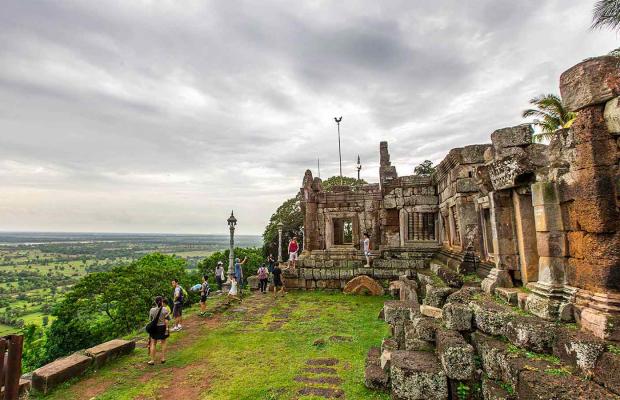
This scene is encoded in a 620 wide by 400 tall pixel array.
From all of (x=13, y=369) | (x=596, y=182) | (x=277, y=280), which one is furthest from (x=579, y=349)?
(x=277, y=280)

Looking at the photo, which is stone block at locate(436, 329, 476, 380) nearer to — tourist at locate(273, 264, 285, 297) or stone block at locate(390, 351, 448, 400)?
stone block at locate(390, 351, 448, 400)

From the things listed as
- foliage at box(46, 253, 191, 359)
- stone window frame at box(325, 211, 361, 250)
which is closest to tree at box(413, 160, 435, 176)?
stone window frame at box(325, 211, 361, 250)

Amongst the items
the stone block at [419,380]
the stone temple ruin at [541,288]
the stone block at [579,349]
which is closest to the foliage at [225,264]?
the stone temple ruin at [541,288]

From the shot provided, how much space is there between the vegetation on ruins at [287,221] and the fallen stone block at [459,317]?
23562 mm

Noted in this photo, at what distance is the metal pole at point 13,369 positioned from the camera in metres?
3.69

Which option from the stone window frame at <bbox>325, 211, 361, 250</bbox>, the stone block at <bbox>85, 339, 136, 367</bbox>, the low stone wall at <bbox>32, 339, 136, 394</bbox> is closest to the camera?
the low stone wall at <bbox>32, 339, 136, 394</bbox>

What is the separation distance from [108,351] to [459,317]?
22.2 feet

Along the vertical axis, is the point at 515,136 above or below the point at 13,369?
above

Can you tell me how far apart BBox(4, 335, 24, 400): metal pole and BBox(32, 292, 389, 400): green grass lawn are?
64.7 inches

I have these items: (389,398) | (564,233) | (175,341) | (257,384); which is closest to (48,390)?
(175,341)

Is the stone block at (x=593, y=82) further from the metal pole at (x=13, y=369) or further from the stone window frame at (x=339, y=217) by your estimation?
the stone window frame at (x=339, y=217)

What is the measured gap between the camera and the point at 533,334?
11.5 feet

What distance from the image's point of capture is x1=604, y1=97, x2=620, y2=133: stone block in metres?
3.37

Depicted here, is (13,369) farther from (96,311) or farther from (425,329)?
(96,311)
